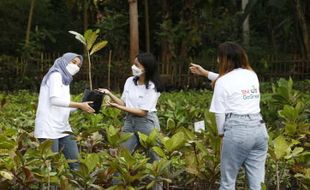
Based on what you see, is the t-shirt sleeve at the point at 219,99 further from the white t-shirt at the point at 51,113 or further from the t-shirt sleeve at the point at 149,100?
the white t-shirt at the point at 51,113

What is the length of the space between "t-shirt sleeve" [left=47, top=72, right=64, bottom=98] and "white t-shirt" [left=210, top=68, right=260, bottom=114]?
1617 millimetres

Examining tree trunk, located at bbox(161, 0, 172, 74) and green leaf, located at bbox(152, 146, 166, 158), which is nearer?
green leaf, located at bbox(152, 146, 166, 158)

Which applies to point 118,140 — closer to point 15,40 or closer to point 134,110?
point 134,110

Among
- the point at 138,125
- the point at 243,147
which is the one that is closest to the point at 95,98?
the point at 138,125

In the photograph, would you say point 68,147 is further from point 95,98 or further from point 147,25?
point 147,25

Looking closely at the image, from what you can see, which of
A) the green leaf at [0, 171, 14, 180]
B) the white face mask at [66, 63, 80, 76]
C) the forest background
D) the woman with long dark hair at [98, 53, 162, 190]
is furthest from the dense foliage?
the forest background

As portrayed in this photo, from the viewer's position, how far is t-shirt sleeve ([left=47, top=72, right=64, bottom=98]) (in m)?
5.94

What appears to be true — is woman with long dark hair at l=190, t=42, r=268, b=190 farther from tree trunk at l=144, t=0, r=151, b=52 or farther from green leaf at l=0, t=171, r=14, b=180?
tree trunk at l=144, t=0, r=151, b=52

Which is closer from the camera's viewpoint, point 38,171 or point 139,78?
point 38,171

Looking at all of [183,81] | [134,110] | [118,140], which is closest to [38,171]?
[118,140]

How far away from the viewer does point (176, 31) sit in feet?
66.5

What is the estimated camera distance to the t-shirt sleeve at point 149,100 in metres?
6.17

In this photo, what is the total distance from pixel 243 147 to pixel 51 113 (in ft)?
6.48

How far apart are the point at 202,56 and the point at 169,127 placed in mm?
14323
